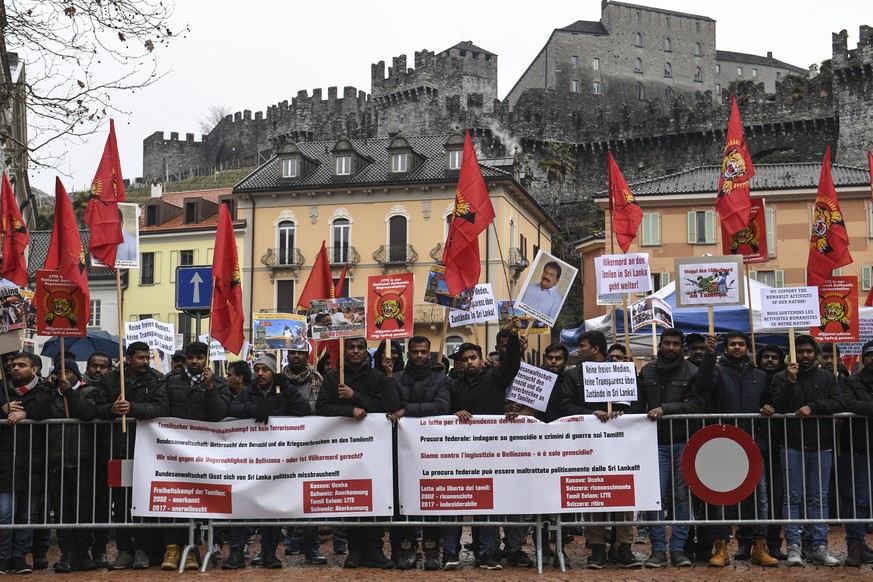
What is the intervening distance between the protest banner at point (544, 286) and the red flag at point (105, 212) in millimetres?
4178

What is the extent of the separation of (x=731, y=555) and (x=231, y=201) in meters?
40.9

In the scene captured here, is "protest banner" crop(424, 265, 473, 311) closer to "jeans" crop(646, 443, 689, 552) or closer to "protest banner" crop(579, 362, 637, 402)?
"protest banner" crop(579, 362, 637, 402)

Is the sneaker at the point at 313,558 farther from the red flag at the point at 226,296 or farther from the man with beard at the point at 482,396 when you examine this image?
the red flag at the point at 226,296

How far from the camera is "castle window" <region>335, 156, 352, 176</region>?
46.5 metres

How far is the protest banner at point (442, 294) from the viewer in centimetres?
1190

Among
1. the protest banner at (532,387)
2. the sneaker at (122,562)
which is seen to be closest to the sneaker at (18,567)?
the sneaker at (122,562)

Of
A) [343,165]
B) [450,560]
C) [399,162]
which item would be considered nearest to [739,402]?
[450,560]

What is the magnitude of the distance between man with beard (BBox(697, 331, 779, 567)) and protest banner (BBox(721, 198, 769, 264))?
1839 millimetres

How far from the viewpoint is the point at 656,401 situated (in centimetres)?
1021

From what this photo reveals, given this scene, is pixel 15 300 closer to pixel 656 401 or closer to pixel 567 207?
pixel 656 401

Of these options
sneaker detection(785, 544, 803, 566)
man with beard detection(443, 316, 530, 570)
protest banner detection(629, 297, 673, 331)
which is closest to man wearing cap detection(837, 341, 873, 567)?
sneaker detection(785, 544, 803, 566)

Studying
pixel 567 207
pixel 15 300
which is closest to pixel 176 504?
pixel 15 300

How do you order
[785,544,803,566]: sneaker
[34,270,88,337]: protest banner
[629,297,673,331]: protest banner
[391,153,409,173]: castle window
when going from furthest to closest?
[391,153,409,173]: castle window
[629,297,673,331]: protest banner
[34,270,88,337]: protest banner
[785,544,803,566]: sneaker

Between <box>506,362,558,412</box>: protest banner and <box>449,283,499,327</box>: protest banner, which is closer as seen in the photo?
<box>506,362,558,412</box>: protest banner
